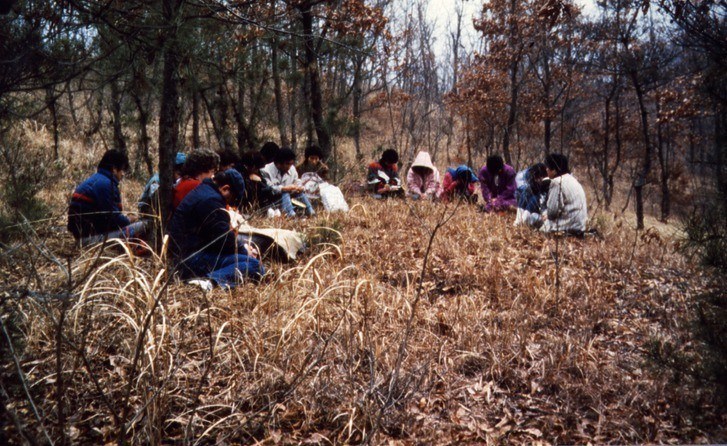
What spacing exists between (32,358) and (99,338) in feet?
1.07

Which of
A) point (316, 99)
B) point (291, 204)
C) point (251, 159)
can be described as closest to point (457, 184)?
point (316, 99)

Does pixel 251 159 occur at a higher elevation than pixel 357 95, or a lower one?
lower

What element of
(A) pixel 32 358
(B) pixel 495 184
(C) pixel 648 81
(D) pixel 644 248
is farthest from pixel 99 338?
(C) pixel 648 81

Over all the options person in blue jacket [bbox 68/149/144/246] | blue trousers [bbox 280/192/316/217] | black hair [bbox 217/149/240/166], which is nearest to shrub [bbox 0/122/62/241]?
person in blue jacket [bbox 68/149/144/246]

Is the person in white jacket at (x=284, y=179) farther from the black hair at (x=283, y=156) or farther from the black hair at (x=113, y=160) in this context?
the black hair at (x=113, y=160)

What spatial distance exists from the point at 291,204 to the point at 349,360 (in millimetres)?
3926

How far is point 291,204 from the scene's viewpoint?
251 inches

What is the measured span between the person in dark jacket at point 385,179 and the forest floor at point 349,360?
12.3 ft

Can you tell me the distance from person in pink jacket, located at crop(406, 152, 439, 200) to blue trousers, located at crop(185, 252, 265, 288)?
178 inches

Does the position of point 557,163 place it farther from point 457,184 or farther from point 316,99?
point 316,99

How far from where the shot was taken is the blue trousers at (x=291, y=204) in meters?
6.21

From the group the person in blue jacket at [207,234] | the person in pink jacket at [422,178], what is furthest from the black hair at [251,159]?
the person in blue jacket at [207,234]

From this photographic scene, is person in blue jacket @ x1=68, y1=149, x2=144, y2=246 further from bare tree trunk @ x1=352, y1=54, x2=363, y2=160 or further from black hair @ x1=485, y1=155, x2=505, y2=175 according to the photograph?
black hair @ x1=485, y1=155, x2=505, y2=175

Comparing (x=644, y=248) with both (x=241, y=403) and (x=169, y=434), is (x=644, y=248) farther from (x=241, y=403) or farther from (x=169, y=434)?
(x=169, y=434)
